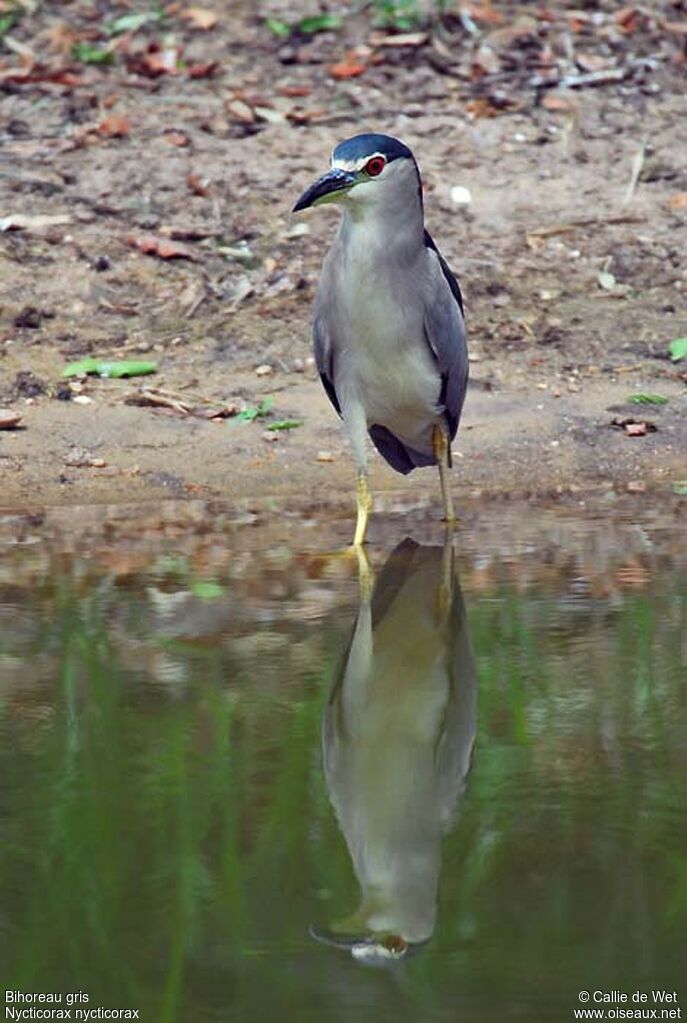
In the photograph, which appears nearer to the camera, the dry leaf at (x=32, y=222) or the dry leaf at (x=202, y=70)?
the dry leaf at (x=32, y=222)

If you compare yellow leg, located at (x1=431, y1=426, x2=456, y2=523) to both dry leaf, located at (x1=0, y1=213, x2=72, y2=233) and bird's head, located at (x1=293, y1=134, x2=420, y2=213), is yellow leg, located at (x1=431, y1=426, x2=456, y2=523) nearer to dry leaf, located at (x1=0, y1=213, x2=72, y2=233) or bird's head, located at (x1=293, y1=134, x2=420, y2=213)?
bird's head, located at (x1=293, y1=134, x2=420, y2=213)

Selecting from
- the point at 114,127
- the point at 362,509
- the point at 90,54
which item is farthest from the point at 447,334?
the point at 90,54

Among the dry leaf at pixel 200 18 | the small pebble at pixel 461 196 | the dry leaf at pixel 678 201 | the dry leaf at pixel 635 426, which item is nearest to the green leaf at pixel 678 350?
the dry leaf at pixel 635 426

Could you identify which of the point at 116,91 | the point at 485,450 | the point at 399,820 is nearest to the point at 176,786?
the point at 399,820

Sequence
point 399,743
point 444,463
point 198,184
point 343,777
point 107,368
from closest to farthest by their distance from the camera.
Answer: point 343,777
point 399,743
point 444,463
point 107,368
point 198,184

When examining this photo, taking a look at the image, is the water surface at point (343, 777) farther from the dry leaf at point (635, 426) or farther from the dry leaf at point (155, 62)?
the dry leaf at point (155, 62)

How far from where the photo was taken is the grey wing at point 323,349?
271 inches

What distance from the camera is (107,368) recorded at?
818 centimetres

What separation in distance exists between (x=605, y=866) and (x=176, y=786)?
99 centimetres

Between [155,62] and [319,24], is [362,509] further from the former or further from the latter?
[319,24]

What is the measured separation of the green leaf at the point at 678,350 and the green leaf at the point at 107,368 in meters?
2.09

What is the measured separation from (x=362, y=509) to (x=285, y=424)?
1102 mm

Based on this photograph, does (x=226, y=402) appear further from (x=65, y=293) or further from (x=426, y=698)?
(x=426, y=698)

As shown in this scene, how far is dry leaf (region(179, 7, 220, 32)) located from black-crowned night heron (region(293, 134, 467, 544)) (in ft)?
13.1
